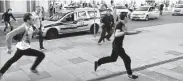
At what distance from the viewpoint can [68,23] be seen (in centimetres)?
1270

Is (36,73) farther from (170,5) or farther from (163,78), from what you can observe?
(170,5)

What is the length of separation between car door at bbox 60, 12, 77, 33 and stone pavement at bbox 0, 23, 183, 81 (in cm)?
177

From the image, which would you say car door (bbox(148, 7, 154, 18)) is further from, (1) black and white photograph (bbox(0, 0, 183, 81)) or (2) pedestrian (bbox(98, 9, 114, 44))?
(2) pedestrian (bbox(98, 9, 114, 44))

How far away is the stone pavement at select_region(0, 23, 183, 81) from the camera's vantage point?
613cm

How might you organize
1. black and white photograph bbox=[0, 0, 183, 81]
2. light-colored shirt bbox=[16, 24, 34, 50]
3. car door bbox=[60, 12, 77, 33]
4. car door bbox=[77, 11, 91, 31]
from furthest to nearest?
car door bbox=[77, 11, 91, 31] → car door bbox=[60, 12, 77, 33] → black and white photograph bbox=[0, 0, 183, 81] → light-colored shirt bbox=[16, 24, 34, 50]

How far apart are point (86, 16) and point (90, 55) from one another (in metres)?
5.37

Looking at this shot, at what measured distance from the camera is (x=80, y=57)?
812 cm

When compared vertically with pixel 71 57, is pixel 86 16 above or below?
above

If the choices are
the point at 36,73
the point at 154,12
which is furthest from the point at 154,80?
the point at 154,12

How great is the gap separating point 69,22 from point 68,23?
0.07 m

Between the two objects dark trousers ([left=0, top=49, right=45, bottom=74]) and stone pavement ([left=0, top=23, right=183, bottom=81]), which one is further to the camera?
stone pavement ([left=0, top=23, right=183, bottom=81])

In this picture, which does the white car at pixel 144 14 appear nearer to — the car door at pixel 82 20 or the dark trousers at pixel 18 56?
the car door at pixel 82 20

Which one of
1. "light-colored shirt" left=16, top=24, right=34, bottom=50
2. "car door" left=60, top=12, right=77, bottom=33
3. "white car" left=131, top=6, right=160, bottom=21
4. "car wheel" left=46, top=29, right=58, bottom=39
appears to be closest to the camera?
"light-colored shirt" left=16, top=24, right=34, bottom=50

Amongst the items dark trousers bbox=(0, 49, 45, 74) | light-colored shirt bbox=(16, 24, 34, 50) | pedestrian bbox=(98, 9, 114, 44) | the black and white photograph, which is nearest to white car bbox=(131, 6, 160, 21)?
the black and white photograph
